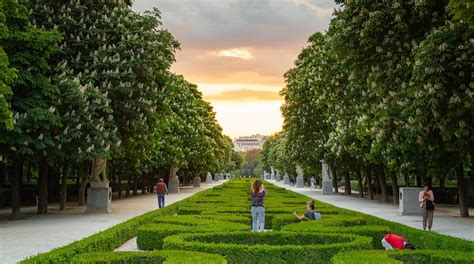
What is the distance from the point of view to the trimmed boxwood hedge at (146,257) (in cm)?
1139

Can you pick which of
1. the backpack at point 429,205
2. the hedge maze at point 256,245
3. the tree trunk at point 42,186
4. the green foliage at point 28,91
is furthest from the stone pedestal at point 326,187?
the backpack at point 429,205

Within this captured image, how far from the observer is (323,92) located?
30.8 m

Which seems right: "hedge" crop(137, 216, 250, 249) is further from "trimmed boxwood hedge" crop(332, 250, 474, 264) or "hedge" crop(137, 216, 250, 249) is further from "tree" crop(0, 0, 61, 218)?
"tree" crop(0, 0, 61, 218)

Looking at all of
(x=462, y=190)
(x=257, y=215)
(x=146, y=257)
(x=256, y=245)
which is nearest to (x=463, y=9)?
(x=256, y=245)

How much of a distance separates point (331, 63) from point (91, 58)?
12.2m

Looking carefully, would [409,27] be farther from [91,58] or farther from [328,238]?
[91,58]

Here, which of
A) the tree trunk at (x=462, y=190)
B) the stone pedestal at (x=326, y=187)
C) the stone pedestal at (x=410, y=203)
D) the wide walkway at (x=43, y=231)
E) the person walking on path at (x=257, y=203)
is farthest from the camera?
the stone pedestal at (x=326, y=187)

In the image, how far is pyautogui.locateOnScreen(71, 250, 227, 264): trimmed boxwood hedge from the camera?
1139 centimetres

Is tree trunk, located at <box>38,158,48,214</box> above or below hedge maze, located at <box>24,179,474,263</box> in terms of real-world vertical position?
above

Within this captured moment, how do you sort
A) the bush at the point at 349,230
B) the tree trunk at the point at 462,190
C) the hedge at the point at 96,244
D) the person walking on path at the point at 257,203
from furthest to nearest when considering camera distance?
the tree trunk at the point at 462,190 → the person walking on path at the point at 257,203 → the bush at the point at 349,230 → the hedge at the point at 96,244

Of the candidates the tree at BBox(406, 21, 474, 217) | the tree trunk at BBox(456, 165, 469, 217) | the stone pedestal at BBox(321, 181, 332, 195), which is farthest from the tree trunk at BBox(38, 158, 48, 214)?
the stone pedestal at BBox(321, 181, 332, 195)

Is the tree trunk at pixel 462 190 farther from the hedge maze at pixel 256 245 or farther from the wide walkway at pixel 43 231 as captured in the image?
the wide walkway at pixel 43 231

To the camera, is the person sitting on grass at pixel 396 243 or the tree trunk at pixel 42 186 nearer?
the person sitting on grass at pixel 396 243

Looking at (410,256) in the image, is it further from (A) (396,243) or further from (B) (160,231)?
(B) (160,231)
